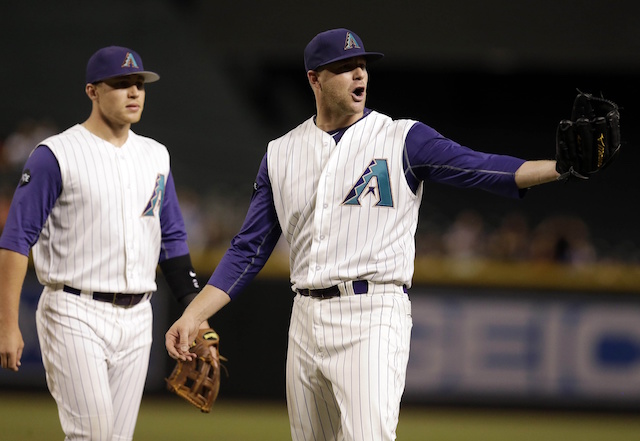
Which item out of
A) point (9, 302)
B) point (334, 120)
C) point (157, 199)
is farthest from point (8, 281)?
point (334, 120)

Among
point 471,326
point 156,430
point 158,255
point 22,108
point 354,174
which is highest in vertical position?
point 22,108

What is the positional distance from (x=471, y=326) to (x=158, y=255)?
421cm

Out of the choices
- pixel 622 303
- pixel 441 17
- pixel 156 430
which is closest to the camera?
pixel 156 430

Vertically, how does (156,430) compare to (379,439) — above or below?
below

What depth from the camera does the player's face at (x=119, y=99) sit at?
4727 millimetres

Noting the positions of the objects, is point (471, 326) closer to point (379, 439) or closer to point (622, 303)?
point (622, 303)

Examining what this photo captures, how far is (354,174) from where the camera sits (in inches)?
152

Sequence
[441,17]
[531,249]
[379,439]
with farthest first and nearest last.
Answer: [441,17] < [531,249] < [379,439]

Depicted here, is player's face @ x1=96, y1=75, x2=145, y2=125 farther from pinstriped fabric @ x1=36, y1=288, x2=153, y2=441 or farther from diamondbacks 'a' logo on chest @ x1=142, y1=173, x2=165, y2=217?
pinstriped fabric @ x1=36, y1=288, x2=153, y2=441

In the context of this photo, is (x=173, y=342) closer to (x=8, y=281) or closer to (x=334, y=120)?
(x=8, y=281)

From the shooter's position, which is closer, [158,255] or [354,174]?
[354,174]

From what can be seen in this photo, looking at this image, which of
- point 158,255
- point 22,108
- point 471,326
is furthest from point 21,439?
point 22,108

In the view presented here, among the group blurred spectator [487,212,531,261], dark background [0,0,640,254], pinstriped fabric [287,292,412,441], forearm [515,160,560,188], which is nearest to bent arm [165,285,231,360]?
pinstriped fabric [287,292,412,441]

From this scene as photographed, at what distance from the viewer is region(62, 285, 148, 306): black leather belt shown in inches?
177
